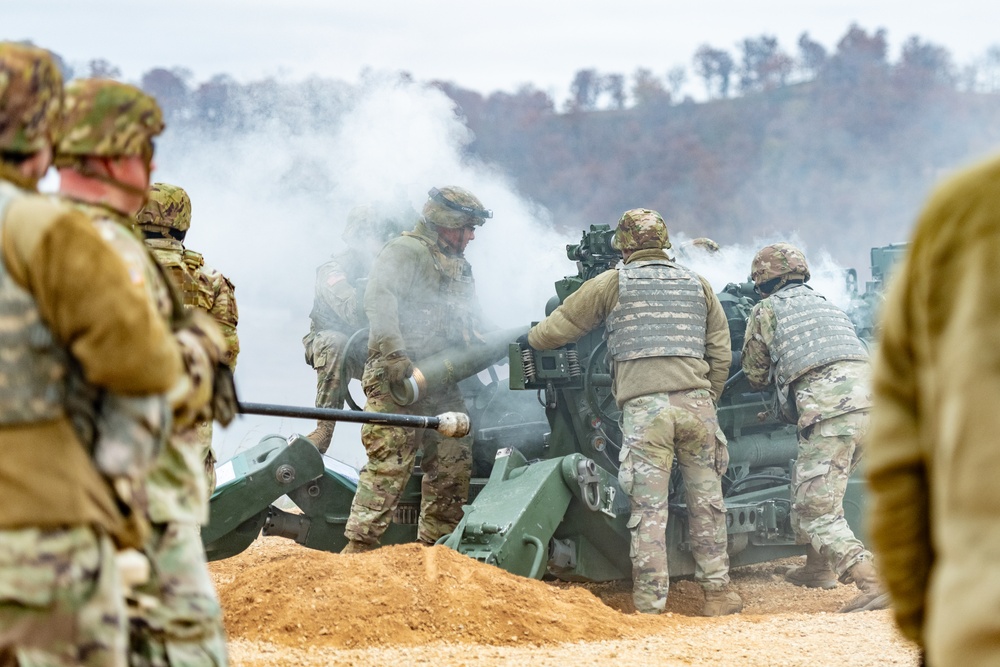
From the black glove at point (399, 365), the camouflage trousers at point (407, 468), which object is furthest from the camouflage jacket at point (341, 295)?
the black glove at point (399, 365)

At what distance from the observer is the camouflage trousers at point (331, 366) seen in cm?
1116

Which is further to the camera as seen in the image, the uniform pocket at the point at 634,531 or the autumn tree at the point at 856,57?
the autumn tree at the point at 856,57

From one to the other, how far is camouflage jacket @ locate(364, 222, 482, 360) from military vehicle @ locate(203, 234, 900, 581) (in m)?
0.20

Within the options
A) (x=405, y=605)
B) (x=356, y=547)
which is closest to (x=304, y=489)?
(x=356, y=547)

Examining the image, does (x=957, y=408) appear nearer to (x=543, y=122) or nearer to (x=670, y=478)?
(x=670, y=478)

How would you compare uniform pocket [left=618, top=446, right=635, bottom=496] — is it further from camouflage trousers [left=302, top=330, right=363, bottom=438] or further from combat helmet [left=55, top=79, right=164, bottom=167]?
combat helmet [left=55, top=79, right=164, bottom=167]

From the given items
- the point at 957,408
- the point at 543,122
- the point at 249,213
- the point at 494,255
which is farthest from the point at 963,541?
the point at 543,122

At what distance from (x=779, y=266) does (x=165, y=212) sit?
4.35 m

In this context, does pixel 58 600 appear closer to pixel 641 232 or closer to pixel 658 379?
pixel 658 379

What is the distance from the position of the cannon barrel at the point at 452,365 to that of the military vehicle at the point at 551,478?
0.04 ft

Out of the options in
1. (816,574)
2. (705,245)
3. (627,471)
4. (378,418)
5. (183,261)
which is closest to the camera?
(378,418)

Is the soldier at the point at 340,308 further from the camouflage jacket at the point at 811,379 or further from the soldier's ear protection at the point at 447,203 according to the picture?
the camouflage jacket at the point at 811,379

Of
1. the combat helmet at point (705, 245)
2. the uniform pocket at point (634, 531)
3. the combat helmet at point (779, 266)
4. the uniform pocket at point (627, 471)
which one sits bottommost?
the uniform pocket at point (634, 531)

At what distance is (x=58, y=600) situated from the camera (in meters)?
2.77
